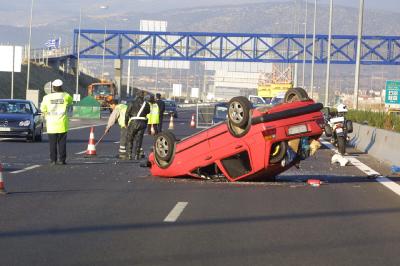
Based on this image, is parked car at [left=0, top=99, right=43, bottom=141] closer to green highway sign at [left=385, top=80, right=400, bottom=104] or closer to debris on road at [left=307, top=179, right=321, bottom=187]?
debris on road at [left=307, top=179, right=321, bottom=187]

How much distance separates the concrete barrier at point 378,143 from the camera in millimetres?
25141

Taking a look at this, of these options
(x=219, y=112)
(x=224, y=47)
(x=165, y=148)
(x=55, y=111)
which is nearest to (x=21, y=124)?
(x=55, y=111)

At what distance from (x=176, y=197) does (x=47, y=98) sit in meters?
6.92

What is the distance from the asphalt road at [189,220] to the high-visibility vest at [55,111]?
143 cm

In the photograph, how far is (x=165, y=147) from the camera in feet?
56.2

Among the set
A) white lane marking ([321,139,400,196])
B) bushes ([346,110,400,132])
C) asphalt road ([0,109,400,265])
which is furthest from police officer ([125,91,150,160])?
bushes ([346,110,400,132])

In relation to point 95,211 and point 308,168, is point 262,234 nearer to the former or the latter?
point 95,211

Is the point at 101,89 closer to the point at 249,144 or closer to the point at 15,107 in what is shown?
the point at 15,107

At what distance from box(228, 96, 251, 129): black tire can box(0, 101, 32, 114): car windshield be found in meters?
16.2

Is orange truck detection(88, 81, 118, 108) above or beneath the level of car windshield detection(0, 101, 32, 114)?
above

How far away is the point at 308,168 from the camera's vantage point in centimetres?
2183

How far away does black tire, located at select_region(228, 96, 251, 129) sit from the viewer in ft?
51.6

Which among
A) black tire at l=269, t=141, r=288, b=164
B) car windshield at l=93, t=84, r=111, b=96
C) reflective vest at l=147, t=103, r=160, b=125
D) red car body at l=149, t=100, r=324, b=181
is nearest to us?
red car body at l=149, t=100, r=324, b=181

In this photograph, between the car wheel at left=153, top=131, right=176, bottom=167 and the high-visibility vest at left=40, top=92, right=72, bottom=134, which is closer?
the car wheel at left=153, top=131, right=176, bottom=167
